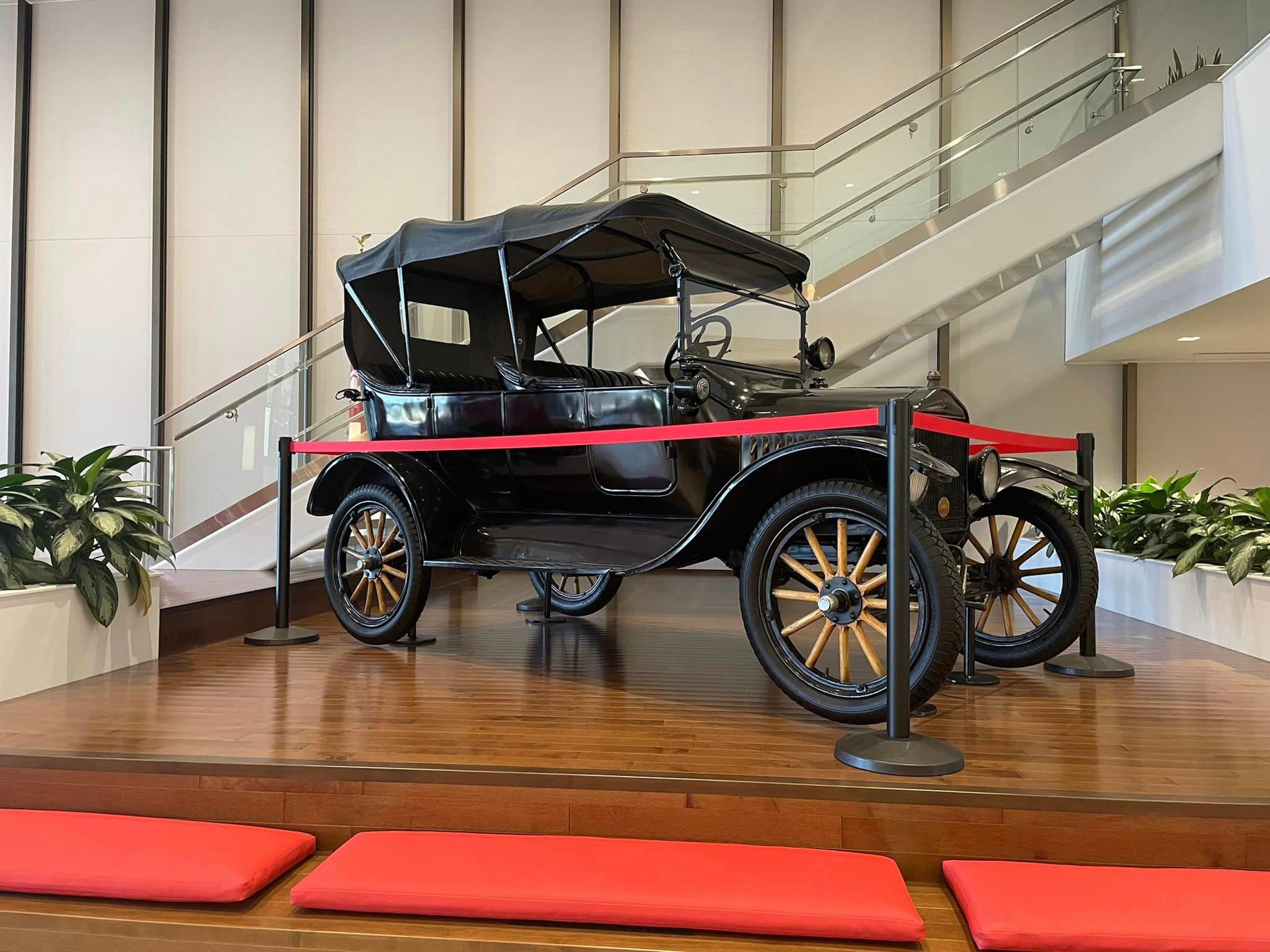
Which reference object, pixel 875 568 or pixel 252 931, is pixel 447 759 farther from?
pixel 875 568

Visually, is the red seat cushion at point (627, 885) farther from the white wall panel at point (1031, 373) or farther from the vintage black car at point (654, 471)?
the white wall panel at point (1031, 373)

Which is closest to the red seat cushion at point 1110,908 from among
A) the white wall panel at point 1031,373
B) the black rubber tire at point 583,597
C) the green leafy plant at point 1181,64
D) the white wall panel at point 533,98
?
the black rubber tire at point 583,597

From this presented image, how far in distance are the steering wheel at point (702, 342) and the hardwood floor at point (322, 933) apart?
207 cm

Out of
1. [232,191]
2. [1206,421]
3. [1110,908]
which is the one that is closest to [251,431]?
[232,191]

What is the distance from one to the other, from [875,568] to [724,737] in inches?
27.2

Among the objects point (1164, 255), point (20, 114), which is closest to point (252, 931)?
point (1164, 255)

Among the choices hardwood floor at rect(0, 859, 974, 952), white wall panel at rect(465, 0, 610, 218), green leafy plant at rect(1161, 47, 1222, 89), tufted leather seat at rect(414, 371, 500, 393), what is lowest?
hardwood floor at rect(0, 859, 974, 952)

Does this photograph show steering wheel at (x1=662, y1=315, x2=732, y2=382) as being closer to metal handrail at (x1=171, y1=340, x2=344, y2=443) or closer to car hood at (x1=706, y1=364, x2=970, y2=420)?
car hood at (x1=706, y1=364, x2=970, y2=420)

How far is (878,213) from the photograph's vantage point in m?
6.72

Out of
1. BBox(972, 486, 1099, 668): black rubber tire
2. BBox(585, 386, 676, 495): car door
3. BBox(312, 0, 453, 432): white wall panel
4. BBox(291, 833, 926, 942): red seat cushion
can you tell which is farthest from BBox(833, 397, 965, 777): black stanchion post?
BBox(312, 0, 453, 432): white wall panel

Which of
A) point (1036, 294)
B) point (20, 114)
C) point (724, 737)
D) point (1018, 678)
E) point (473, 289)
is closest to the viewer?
point (724, 737)

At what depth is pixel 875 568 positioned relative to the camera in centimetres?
288

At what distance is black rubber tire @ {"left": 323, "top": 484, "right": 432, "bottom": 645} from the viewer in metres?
3.98

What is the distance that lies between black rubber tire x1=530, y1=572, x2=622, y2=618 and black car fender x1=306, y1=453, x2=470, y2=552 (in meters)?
1.00
